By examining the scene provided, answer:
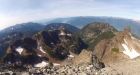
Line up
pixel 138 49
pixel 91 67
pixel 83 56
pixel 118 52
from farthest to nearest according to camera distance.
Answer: pixel 138 49
pixel 118 52
pixel 83 56
pixel 91 67

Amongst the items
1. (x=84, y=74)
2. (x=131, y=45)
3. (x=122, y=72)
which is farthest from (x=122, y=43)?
(x=84, y=74)

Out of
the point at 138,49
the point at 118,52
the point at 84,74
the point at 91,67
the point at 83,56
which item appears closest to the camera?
the point at 84,74

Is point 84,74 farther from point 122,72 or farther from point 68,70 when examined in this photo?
point 122,72

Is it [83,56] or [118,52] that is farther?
[118,52]

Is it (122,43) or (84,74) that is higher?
(84,74)

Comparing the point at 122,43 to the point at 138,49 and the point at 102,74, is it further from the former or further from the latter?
the point at 102,74

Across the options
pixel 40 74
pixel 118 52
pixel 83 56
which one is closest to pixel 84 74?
pixel 40 74

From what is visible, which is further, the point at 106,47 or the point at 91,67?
the point at 106,47

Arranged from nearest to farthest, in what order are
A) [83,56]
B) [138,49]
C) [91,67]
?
[91,67], [83,56], [138,49]

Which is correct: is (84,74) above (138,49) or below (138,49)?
above
